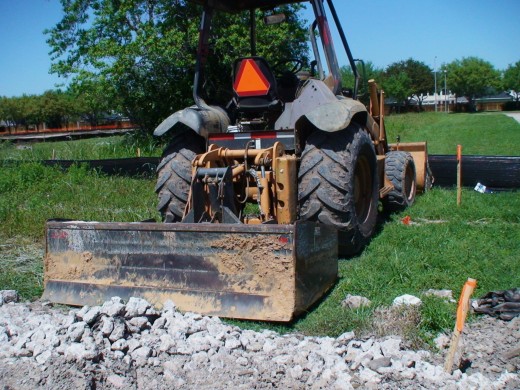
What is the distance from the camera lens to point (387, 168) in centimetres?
863

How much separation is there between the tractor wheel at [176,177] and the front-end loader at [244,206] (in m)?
0.01

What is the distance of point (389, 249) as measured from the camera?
6.27 metres

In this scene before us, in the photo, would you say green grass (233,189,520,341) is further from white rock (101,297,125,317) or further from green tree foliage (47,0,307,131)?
green tree foliage (47,0,307,131)

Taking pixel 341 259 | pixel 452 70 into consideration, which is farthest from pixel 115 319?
pixel 452 70

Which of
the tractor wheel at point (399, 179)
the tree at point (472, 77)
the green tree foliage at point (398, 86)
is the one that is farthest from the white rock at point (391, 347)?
the tree at point (472, 77)

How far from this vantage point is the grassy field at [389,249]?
4422mm

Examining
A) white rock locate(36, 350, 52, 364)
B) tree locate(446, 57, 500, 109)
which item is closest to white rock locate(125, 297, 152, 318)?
white rock locate(36, 350, 52, 364)

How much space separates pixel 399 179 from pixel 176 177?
3.60 meters

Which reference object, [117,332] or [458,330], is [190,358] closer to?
[117,332]

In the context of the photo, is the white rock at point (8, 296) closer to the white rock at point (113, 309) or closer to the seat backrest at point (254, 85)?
the white rock at point (113, 309)

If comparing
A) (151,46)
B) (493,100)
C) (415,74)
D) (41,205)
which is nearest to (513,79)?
(493,100)

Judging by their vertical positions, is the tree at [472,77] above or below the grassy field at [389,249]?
above

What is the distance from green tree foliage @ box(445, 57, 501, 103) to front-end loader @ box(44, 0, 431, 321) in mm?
92753

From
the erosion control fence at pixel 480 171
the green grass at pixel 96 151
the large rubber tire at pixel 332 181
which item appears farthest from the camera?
the green grass at pixel 96 151
